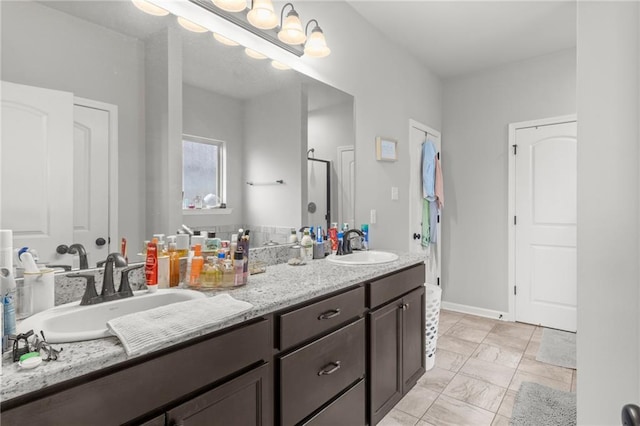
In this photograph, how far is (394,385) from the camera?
78.4 inches

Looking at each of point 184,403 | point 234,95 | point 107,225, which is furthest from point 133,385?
point 234,95

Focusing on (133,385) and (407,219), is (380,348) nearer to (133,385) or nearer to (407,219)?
(133,385)

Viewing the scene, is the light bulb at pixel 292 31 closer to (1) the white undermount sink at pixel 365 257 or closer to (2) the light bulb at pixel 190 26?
(2) the light bulb at pixel 190 26

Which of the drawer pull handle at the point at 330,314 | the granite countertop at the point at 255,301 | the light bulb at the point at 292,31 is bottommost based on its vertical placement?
the drawer pull handle at the point at 330,314

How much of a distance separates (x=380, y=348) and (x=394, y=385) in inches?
13.4

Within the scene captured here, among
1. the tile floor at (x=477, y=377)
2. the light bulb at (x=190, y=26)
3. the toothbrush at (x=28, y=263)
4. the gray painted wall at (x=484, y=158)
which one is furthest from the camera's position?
the gray painted wall at (x=484, y=158)

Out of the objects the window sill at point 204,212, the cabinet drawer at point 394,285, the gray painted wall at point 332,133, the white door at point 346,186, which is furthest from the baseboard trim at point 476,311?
the window sill at point 204,212

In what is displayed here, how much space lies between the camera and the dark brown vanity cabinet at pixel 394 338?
1787mm

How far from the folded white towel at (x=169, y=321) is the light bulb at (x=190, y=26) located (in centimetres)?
129

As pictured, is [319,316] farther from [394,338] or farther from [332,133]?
[332,133]

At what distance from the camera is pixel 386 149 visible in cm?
295

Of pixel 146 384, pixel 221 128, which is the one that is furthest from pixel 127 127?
pixel 146 384

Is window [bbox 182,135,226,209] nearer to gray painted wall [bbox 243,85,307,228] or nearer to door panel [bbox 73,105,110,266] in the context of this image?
gray painted wall [bbox 243,85,307,228]

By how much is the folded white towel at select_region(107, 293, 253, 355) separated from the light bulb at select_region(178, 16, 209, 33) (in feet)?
4.24
